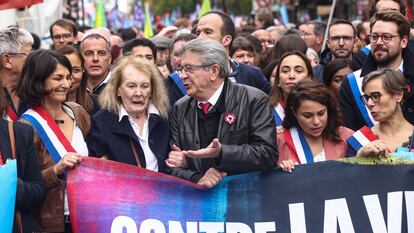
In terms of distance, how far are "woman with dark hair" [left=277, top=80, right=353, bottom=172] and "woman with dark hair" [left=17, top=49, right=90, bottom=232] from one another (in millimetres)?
1330

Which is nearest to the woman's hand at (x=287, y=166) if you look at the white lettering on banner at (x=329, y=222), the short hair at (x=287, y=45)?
the white lettering on banner at (x=329, y=222)

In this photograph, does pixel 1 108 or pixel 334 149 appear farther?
pixel 334 149

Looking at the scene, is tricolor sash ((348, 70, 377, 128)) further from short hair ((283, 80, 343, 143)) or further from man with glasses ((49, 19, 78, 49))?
man with glasses ((49, 19, 78, 49))

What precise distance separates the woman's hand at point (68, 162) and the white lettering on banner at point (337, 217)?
4.96ft

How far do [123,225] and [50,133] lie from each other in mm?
854

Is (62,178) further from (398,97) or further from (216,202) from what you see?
(398,97)

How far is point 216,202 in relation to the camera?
6.05 metres

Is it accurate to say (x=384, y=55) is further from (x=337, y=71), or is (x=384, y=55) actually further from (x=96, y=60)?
(x=96, y=60)

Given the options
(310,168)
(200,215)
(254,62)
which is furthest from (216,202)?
(254,62)

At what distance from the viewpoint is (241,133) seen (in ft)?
19.8

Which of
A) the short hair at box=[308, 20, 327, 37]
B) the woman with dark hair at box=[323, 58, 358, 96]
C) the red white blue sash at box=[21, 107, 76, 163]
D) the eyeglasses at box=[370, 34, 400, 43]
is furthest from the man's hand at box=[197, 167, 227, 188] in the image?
the short hair at box=[308, 20, 327, 37]

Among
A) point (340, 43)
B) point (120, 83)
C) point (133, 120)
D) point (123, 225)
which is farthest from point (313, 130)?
point (340, 43)

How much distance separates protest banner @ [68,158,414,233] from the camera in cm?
590

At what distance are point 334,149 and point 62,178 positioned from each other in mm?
1748
